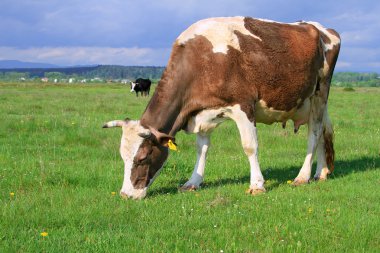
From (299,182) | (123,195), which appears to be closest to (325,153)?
(299,182)

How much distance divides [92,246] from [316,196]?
3938 mm

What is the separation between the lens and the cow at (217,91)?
26.4ft

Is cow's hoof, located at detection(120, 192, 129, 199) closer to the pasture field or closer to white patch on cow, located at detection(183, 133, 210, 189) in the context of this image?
the pasture field

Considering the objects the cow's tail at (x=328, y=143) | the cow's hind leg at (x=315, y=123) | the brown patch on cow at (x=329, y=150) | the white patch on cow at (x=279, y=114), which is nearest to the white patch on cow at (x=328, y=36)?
the cow's hind leg at (x=315, y=123)

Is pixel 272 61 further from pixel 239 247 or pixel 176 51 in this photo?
pixel 239 247

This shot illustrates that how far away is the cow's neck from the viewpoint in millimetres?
8336

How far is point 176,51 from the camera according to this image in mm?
8703

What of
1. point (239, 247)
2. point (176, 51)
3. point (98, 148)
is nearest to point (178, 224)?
point (239, 247)

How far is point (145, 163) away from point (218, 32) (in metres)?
2.51

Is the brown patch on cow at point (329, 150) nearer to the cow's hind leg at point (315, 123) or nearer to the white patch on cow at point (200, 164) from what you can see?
the cow's hind leg at point (315, 123)

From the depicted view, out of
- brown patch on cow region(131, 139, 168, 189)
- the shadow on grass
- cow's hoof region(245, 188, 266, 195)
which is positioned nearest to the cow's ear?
brown patch on cow region(131, 139, 168, 189)

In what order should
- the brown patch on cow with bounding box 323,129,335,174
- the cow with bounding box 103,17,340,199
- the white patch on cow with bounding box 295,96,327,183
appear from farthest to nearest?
the brown patch on cow with bounding box 323,129,335,174
the white patch on cow with bounding box 295,96,327,183
the cow with bounding box 103,17,340,199

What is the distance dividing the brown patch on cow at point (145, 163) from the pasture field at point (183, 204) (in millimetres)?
294

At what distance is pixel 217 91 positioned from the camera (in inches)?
332
